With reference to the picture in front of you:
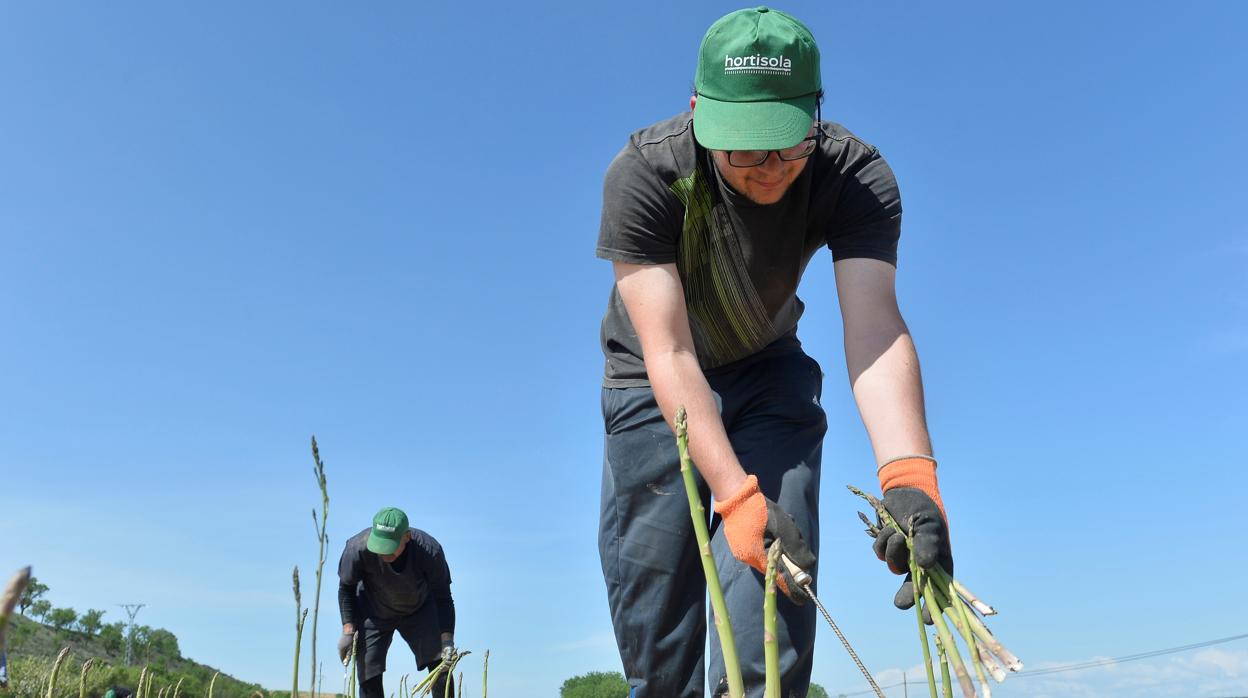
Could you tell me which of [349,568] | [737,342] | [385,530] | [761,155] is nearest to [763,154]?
[761,155]

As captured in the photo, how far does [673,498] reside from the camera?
280cm

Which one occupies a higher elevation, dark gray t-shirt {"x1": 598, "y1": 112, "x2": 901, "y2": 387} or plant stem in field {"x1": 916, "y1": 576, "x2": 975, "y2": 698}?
dark gray t-shirt {"x1": 598, "y1": 112, "x2": 901, "y2": 387}

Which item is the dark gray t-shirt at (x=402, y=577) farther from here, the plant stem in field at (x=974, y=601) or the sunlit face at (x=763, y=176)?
the plant stem in field at (x=974, y=601)

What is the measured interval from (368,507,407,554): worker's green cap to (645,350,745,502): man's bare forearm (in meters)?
5.16

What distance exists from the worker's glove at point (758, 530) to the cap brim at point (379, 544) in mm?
5492

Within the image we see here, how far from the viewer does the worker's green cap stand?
7152 mm

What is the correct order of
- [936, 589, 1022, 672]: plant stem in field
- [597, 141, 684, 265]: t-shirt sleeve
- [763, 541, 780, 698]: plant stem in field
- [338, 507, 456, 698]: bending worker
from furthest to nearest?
1. [338, 507, 456, 698]: bending worker
2. [597, 141, 684, 265]: t-shirt sleeve
3. [936, 589, 1022, 672]: plant stem in field
4. [763, 541, 780, 698]: plant stem in field

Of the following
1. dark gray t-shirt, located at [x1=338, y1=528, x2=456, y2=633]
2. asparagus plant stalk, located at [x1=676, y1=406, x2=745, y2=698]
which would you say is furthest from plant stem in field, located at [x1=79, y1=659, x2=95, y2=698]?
dark gray t-shirt, located at [x1=338, y1=528, x2=456, y2=633]

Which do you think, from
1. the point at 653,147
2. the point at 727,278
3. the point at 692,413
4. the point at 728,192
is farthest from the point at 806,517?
the point at 653,147

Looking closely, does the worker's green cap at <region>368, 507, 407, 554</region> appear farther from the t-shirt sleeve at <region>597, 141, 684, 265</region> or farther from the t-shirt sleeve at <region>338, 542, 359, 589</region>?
the t-shirt sleeve at <region>597, 141, 684, 265</region>

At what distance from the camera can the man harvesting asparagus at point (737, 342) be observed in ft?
7.64

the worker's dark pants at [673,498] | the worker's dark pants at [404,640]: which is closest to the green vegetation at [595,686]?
the worker's dark pants at [404,640]

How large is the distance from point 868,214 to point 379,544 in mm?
5402

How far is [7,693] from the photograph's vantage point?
140 cm
